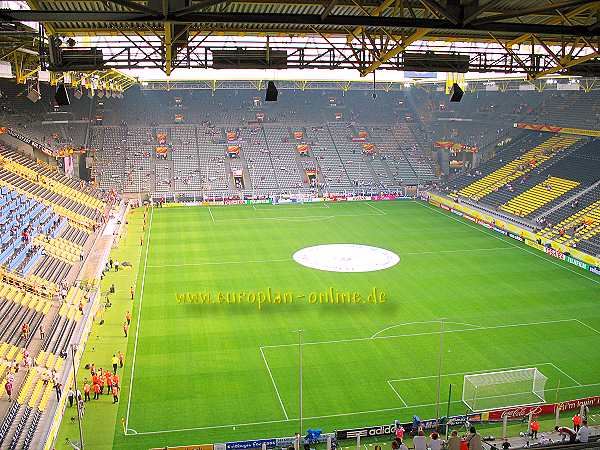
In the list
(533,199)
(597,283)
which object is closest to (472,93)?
(533,199)

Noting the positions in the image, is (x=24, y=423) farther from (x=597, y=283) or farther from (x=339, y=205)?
(x=339, y=205)

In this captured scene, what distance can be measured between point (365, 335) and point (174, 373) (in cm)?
861

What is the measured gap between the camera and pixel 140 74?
55.7m

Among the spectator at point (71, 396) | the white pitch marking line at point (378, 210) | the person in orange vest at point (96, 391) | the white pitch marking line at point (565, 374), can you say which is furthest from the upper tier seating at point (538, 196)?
the spectator at point (71, 396)

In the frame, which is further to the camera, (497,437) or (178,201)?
(178,201)

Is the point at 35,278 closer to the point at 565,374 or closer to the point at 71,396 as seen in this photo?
the point at 71,396

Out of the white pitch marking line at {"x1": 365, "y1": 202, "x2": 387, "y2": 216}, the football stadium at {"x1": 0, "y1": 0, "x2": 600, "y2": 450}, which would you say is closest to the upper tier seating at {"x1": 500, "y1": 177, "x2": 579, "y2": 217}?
the football stadium at {"x1": 0, "y1": 0, "x2": 600, "y2": 450}

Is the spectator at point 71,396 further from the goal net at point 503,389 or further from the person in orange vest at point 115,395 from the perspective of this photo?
the goal net at point 503,389

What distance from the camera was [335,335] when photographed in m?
27.5

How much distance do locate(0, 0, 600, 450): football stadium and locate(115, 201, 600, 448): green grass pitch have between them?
15 centimetres

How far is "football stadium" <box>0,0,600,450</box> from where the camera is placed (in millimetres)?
17500

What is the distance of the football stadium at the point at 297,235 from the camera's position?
1750 cm

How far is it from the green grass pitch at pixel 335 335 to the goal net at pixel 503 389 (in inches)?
22.1

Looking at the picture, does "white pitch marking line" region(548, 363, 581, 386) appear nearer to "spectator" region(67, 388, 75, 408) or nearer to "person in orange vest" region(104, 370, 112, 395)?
"person in orange vest" region(104, 370, 112, 395)
